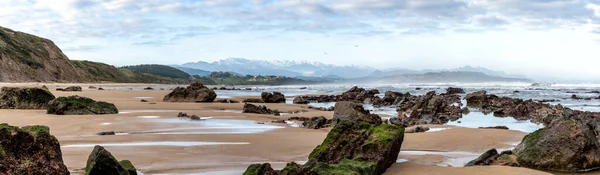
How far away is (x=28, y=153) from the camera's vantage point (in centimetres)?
541

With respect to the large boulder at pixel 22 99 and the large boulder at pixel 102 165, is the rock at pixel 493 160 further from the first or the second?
the large boulder at pixel 22 99

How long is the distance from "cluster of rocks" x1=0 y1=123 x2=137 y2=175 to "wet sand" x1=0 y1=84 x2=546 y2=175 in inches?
42.8

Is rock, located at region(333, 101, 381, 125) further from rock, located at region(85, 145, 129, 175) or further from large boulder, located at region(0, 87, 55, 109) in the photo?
large boulder, located at region(0, 87, 55, 109)

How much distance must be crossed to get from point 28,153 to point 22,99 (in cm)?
1463

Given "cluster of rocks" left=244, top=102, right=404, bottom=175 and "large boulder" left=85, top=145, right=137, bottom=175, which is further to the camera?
"cluster of rocks" left=244, top=102, right=404, bottom=175

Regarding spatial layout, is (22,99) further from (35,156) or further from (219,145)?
(35,156)

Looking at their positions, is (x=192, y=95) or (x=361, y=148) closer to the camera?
(x=361, y=148)

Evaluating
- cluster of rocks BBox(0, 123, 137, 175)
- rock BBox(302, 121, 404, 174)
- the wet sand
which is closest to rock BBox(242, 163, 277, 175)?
rock BBox(302, 121, 404, 174)

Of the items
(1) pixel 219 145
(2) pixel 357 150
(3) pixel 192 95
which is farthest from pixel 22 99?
(2) pixel 357 150

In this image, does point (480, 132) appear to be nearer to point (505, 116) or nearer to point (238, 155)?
point (238, 155)

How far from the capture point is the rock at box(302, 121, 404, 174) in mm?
6469

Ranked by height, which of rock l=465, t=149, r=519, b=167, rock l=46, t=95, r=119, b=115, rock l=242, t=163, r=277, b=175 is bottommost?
rock l=465, t=149, r=519, b=167

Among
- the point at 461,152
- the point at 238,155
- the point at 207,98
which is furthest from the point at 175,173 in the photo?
the point at 207,98

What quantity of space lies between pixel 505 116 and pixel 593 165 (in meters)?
13.6
